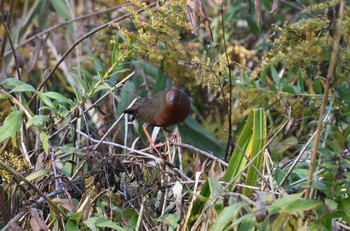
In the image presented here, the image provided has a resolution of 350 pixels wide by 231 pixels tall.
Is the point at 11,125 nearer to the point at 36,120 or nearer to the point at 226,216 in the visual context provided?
the point at 36,120

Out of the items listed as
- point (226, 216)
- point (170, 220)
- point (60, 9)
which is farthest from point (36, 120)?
point (60, 9)

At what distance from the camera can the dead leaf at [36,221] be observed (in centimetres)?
245

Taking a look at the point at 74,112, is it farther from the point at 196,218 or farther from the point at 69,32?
the point at 69,32

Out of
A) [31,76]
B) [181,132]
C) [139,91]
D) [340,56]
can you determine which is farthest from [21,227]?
[31,76]

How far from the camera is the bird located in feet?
11.2

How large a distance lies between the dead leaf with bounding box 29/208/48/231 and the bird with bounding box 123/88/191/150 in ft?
3.03

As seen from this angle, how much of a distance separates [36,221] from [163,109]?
1047mm

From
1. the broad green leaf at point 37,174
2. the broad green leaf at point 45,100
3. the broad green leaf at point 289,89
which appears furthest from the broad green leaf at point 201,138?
the broad green leaf at point 37,174

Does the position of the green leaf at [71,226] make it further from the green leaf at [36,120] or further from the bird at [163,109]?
the bird at [163,109]

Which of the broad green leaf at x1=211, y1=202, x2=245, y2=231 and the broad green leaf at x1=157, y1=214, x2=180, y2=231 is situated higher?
the broad green leaf at x1=211, y1=202, x2=245, y2=231

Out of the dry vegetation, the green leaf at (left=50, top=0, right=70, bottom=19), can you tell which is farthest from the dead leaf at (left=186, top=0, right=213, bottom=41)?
the green leaf at (left=50, top=0, right=70, bottom=19)

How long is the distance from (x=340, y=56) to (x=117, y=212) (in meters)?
0.99

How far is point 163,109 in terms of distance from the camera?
340 centimetres

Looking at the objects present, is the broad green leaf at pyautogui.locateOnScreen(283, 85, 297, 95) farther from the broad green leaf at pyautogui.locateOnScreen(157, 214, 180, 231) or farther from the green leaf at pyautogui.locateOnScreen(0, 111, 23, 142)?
the green leaf at pyautogui.locateOnScreen(0, 111, 23, 142)
